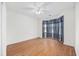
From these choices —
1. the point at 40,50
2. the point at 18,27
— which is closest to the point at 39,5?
the point at 40,50

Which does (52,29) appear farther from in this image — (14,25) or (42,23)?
(14,25)

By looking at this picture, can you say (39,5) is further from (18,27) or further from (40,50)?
(18,27)

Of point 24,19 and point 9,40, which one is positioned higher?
point 24,19

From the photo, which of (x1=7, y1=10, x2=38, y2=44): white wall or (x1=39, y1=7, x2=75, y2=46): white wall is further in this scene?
(x1=7, y1=10, x2=38, y2=44): white wall

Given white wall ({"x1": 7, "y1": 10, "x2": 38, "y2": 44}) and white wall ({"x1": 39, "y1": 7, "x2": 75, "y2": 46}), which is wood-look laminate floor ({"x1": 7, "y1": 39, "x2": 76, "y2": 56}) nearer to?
white wall ({"x1": 39, "y1": 7, "x2": 75, "y2": 46})

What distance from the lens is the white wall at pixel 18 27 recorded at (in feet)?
16.1

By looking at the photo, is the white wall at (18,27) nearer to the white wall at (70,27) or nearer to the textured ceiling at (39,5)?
the textured ceiling at (39,5)

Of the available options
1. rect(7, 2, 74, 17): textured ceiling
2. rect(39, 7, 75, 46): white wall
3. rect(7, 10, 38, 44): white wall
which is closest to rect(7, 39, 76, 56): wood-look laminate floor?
rect(39, 7, 75, 46): white wall

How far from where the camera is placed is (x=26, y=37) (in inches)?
261

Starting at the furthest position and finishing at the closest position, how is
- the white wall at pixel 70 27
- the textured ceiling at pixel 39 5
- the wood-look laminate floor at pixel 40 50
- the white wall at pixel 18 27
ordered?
1. the white wall at pixel 18 27
2. the white wall at pixel 70 27
3. the textured ceiling at pixel 39 5
4. the wood-look laminate floor at pixel 40 50

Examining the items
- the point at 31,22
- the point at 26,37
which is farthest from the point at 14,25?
the point at 31,22

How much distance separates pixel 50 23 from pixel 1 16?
24.0 feet

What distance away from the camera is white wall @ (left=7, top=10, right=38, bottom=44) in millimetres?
4914

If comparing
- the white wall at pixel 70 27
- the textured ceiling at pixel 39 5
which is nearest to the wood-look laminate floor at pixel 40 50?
the white wall at pixel 70 27
